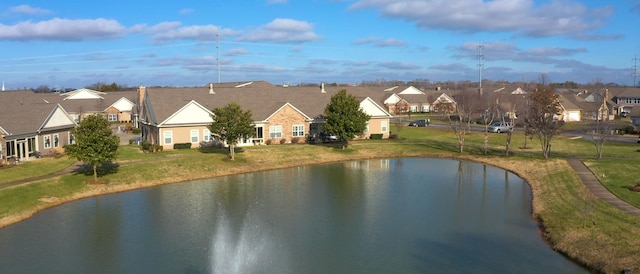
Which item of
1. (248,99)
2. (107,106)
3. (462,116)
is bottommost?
(462,116)

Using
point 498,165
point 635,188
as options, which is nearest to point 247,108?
point 498,165

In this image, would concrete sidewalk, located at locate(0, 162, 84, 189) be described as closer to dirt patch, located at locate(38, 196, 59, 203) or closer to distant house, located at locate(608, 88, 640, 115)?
dirt patch, located at locate(38, 196, 59, 203)

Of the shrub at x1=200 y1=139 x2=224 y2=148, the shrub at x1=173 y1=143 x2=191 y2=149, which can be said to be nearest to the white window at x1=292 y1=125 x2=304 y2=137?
the shrub at x1=200 y1=139 x2=224 y2=148

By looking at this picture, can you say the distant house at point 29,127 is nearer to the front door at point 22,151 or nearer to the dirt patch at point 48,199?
the front door at point 22,151

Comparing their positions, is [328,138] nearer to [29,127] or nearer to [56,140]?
[56,140]

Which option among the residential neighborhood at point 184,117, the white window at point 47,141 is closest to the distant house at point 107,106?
the residential neighborhood at point 184,117

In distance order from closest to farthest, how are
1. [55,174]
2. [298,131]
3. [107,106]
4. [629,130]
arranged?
[55,174]
[298,131]
[629,130]
[107,106]

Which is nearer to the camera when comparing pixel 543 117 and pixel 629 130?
pixel 543 117
